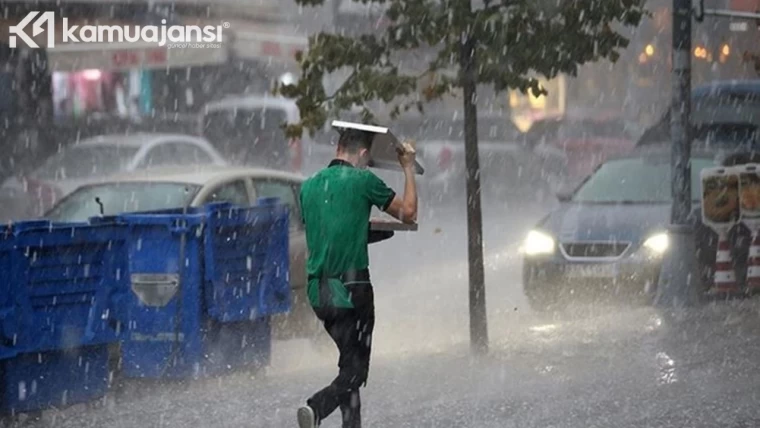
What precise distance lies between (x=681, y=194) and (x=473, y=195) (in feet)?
11.5

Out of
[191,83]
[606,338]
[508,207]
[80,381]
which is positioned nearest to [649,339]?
[606,338]

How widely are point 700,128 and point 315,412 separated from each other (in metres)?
15.2

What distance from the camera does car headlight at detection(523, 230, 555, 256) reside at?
53.2 feet

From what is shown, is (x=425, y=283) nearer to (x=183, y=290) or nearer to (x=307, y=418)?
(x=183, y=290)

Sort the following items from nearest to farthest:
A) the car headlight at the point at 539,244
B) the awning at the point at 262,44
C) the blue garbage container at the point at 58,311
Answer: the blue garbage container at the point at 58,311 → the car headlight at the point at 539,244 → the awning at the point at 262,44

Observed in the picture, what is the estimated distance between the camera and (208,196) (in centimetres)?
1342

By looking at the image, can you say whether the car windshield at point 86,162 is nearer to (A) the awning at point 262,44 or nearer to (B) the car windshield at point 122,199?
(A) the awning at point 262,44

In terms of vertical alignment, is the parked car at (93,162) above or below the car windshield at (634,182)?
below

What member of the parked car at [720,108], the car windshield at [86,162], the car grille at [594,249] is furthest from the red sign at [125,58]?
the car grille at [594,249]

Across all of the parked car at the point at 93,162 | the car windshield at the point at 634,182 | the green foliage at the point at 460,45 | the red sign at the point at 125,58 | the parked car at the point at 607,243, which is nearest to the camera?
the green foliage at the point at 460,45

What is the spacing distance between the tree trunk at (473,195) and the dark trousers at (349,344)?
372 cm

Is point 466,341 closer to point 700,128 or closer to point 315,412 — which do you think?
point 315,412

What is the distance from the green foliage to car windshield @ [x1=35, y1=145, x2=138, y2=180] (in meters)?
11.9

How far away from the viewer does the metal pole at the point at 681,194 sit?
15.2m
